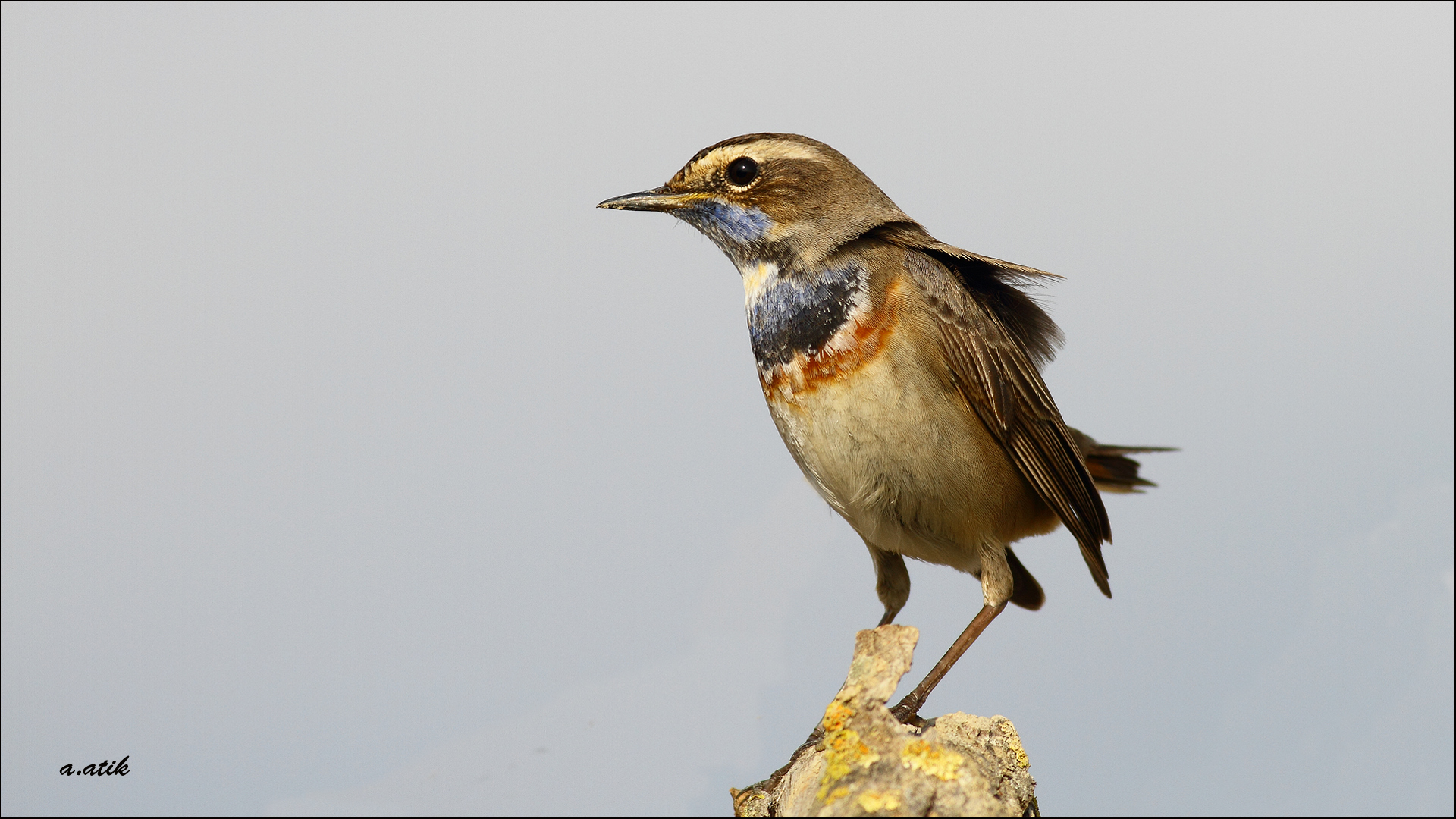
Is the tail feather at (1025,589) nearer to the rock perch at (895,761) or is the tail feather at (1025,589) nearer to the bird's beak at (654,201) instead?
the rock perch at (895,761)

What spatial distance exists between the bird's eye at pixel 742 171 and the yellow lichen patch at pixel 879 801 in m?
2.25

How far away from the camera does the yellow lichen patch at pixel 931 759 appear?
305 cm

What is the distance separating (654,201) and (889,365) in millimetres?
1146

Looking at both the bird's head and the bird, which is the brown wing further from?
the bird's head

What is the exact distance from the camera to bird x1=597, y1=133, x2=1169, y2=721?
394cm

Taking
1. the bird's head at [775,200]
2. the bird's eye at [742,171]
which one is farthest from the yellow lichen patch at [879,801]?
the bird's eye at [742,171]

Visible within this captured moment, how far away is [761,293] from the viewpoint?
13.7ft

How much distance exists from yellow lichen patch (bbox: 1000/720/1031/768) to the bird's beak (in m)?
2.22

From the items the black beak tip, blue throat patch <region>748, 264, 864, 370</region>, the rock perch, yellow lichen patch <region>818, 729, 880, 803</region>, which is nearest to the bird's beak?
the black beak tip

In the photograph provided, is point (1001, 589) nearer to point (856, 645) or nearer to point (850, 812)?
point (856, 645)

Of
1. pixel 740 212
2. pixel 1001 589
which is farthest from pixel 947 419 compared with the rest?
pixel 740 212

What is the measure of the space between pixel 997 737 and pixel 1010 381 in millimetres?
1282

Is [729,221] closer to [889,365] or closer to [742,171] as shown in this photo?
[742,171]

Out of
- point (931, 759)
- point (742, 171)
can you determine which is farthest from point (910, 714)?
point (742, 171)
